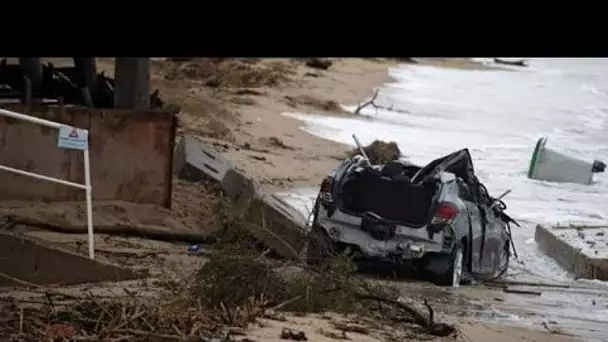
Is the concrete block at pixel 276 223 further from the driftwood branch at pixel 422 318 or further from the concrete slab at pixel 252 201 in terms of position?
the driftwood branch at pixel 422 318

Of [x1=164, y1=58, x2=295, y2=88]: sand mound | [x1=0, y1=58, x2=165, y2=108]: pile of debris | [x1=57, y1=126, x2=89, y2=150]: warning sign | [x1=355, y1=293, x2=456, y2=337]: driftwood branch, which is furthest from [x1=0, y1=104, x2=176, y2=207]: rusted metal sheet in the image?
[x1=164, y1=58, x2=295, y2=88]: sand mound

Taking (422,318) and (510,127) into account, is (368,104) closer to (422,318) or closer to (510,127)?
(510,127)

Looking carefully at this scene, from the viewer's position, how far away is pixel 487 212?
18.7 m

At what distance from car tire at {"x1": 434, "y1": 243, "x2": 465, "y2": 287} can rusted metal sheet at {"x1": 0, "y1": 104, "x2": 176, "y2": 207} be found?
411 cm

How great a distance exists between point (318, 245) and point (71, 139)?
456cm

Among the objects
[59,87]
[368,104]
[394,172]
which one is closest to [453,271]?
[394,172]

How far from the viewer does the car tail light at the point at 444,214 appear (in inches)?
670

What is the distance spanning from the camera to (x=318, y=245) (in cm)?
1633

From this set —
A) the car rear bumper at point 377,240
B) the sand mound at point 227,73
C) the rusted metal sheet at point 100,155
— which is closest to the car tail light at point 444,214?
the car rear bumper at point 377,240

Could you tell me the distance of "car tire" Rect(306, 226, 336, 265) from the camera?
15.4m

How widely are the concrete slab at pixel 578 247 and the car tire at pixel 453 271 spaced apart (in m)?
4.34

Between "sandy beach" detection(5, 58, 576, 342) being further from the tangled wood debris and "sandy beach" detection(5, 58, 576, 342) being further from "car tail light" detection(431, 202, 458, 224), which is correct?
"car tail light" detection(431, 202, 458, 224)

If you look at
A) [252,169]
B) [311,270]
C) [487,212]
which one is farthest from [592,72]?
[311,270]
